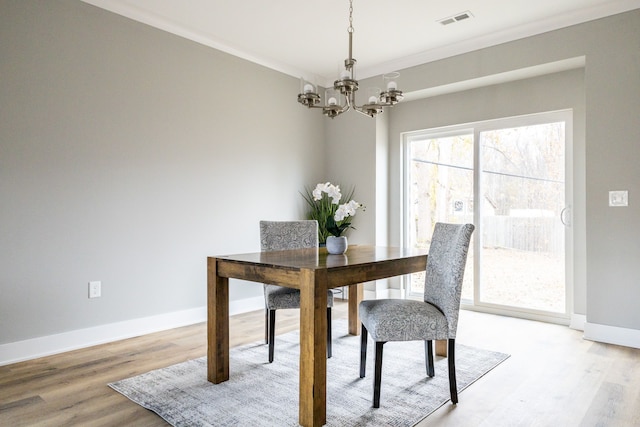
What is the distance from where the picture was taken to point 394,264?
247cm

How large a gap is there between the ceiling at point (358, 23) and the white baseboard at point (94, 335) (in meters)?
2.47

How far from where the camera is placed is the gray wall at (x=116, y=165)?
2854mm

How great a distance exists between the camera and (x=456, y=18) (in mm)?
3543

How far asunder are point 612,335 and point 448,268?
1942 mm

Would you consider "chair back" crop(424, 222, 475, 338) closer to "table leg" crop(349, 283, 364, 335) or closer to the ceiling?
"table leg" crop(349, 283, 364, 335)

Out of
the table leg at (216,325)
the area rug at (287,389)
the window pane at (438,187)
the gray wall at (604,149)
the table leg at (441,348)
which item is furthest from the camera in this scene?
the window pane at (438,187)


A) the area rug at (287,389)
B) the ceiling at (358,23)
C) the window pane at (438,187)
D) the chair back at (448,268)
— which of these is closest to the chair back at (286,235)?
the area rug at (287,389)

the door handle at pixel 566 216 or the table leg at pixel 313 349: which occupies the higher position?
the door handle at pixel 566 216

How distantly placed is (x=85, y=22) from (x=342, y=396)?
318 centimetres

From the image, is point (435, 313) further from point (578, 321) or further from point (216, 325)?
point (578, 321)

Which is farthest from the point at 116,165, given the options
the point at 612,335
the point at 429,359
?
the point at 612,335

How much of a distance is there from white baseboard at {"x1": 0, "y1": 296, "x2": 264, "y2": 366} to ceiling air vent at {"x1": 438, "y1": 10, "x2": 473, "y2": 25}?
3283mm

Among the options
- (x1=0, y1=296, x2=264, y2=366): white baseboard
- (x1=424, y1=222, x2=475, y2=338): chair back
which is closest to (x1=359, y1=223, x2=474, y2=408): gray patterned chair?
(x1=424, y1=222, x2=475, y2=338): chair back

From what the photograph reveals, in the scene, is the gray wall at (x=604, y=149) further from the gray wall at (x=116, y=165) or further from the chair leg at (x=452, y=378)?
the gray wall at (x=116, y=165)
